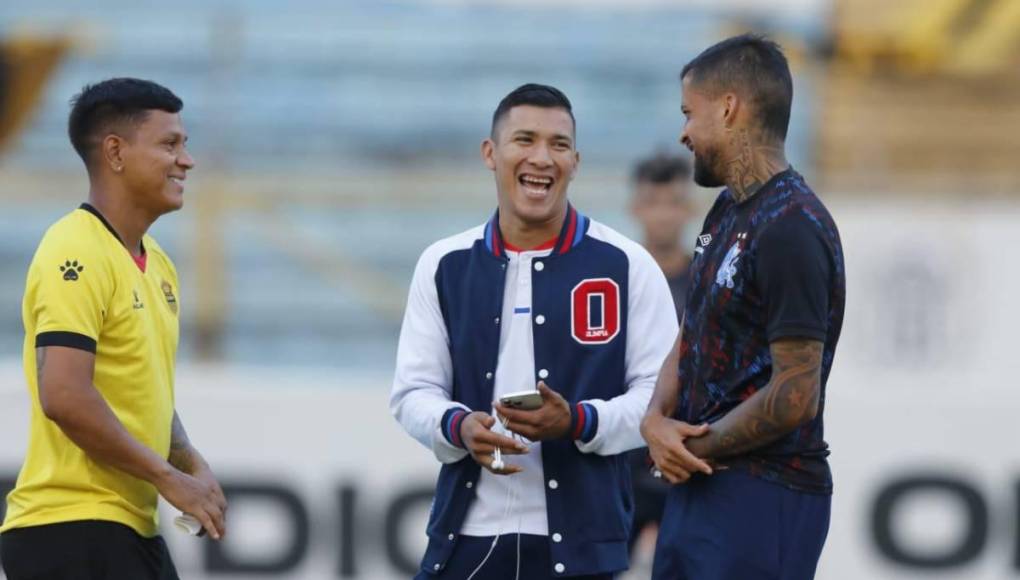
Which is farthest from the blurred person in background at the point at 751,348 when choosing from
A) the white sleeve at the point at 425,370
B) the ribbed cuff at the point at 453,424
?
the white sleeve at the point at 425,370

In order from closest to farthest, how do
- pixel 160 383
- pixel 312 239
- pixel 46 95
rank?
pixel 160 383, pixel 312 239, pixel 46 95

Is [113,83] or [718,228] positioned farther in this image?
[113,83]

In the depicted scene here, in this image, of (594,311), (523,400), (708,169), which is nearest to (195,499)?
(523,400)

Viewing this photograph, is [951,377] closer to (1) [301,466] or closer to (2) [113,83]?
(1) [301,466]

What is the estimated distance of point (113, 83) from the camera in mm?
4164

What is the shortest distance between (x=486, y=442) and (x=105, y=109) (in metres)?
1.30

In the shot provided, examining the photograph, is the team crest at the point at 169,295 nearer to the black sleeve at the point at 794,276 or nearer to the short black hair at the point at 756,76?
the short black hair at the point at 756,76

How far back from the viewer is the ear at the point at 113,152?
4.12m

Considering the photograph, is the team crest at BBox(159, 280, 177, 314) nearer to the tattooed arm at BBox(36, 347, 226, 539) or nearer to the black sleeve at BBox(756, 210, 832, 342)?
the tattooed arm at BBox(36, 347, 226, 539)

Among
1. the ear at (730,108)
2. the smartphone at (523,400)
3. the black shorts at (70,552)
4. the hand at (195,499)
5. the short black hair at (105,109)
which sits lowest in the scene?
the black shorts at (70,552)

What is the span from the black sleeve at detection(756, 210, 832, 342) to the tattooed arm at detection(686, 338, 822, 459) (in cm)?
4

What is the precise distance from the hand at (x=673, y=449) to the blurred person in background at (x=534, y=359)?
28 centimetres

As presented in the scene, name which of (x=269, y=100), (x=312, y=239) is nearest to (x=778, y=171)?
(x=312, y=239)

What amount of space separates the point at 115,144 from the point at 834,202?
7.44 meters
